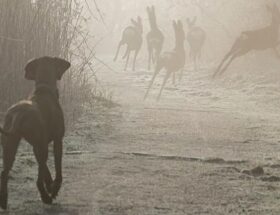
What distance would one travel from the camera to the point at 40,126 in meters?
4.43

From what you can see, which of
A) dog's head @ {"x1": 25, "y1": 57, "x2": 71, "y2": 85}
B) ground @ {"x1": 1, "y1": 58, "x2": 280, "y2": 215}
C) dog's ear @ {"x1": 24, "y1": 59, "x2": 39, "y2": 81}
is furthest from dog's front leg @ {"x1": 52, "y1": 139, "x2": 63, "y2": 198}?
dog's ear @ {"x1": 24, "y1": 59, "x2": 39, "y2": 81}

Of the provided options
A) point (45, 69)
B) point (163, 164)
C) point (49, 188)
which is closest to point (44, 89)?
point (45, 69)

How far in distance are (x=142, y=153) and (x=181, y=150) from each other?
0.59 metres

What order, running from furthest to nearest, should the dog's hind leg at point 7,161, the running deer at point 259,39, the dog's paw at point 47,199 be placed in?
the running deer at point 259,39
the dog's paw at point 47,199
the dog's hind leg at point 7,161

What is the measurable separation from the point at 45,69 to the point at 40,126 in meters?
0.73

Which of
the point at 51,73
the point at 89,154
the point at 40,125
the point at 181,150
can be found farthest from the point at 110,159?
the point at 40,125

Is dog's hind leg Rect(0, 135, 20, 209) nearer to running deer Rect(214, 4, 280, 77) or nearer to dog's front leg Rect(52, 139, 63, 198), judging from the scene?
dog's front leg Rect(52, 139, 63, 198)

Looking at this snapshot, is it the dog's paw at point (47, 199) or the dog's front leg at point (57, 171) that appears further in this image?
the dog's front leg at point (57, 171)

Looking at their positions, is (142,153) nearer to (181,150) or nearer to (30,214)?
(181,150)

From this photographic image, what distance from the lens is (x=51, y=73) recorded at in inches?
199

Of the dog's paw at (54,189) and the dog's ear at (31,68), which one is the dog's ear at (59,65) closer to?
the dog's ear at (31,68)

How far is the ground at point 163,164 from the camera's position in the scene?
483 cm

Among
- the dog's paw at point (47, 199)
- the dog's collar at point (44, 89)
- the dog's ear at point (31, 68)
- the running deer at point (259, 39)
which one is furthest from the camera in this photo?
the running deer at point (259, 39)

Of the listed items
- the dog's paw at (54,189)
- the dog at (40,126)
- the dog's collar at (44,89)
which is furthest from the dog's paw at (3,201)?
the dog's collar at (44,89)
